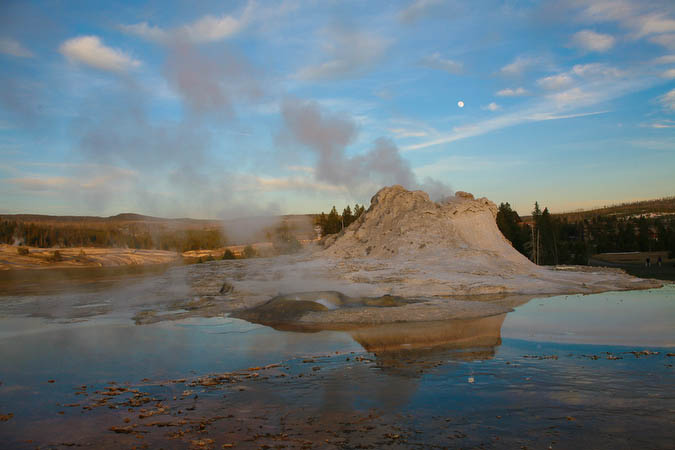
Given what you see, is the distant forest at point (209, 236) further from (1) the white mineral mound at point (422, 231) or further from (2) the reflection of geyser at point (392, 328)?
(2) the reflection of geyser at point (392, 328)

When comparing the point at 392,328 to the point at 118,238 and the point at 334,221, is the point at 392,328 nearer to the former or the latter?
the point at 334,221

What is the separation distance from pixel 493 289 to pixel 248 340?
13.7 metres

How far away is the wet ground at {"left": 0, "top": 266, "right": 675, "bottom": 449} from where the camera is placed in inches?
239

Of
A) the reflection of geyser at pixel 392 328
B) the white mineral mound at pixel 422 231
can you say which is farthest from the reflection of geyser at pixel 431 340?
the white mineral mound at pixel 422 231

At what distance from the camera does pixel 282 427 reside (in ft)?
21.0

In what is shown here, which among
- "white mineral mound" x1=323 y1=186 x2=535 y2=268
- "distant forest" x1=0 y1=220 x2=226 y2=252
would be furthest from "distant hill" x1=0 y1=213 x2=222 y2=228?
"white mineral mound" x1=323 y1=186 x2=535 y2=268

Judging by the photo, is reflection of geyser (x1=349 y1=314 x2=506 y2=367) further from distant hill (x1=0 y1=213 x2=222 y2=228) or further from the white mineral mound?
distant hill (x1=0 y1=213 x2=222 y2=228)

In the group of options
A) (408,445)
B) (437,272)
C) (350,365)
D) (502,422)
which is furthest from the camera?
(437,272)

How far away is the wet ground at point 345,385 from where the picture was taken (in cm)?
606

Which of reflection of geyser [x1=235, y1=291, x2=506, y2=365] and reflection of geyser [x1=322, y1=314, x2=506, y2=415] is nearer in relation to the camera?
reflection of geyser [x1=322, y1=314, x2=506, y2=415]

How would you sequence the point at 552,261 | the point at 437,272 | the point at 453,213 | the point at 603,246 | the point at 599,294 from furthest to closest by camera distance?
the point at 603,246, the point at 552,261, the point at 453,213, the point at 437,272, the point at 599,294

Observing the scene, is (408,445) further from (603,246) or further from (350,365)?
(603,246)

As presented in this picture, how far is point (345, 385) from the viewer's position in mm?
8438

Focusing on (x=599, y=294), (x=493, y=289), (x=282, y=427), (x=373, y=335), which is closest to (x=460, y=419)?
(x=282, y=427)
